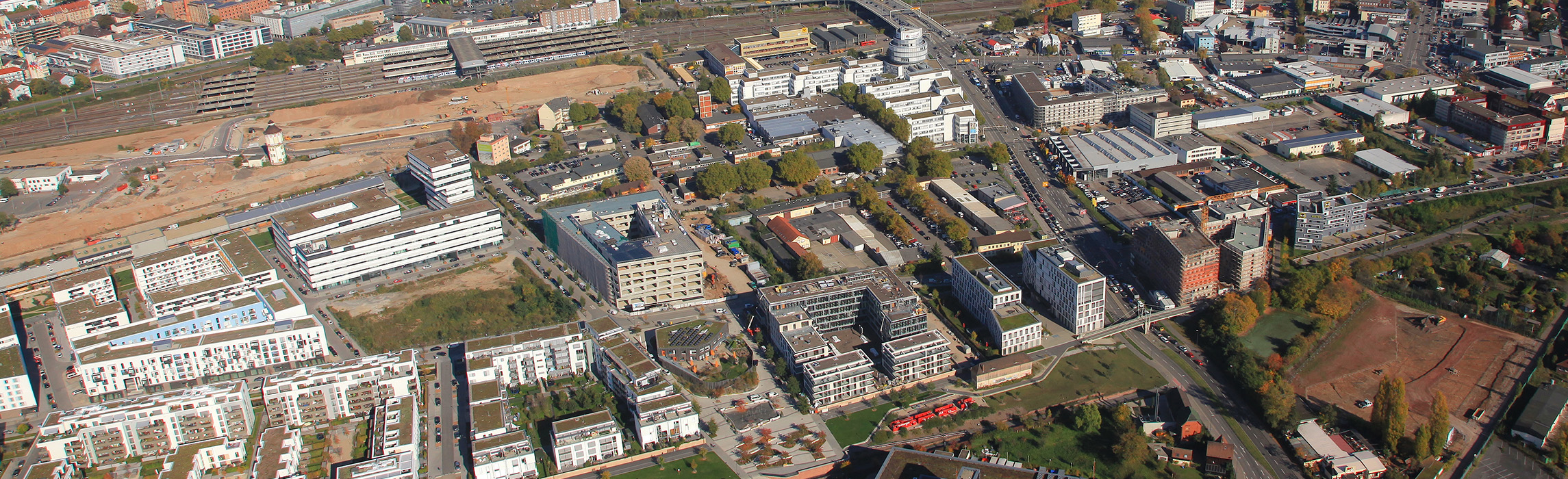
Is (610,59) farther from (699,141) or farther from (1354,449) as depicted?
(1354,449)

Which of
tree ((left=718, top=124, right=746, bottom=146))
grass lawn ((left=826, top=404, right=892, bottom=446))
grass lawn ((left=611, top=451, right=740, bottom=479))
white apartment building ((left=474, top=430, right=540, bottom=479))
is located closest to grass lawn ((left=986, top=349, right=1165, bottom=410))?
grass lawn ((left=826, top=404, right=892, bottom=446))

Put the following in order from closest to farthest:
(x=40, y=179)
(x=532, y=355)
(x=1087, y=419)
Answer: (x=1087, y=419)
(x=532, y=355)
(x=40, y=179)

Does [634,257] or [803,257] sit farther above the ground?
[634,257]

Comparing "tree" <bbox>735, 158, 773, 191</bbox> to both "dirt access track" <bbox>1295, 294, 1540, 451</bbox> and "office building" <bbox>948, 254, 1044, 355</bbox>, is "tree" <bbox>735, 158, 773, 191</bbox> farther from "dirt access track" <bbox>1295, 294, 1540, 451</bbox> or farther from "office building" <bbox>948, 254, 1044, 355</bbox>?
"dirt access track" <bbox>1295, 294, 1540, 451</bbox>

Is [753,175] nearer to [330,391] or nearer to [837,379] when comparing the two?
[837,379]

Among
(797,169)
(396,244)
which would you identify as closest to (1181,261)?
(797,169)

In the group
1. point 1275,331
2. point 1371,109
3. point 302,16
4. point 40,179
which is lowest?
point 1275,331

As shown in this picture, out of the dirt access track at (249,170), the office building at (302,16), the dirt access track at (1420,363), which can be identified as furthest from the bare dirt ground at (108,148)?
the dirt access track at (1420,363)

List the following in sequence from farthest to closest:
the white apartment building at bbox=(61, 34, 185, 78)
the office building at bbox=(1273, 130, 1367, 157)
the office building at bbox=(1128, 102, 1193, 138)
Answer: the white apartment building at bbox=(61, 34, 185, 78), the office building at bbox=(1128, 102, 1193, 138), the office building at bbox=(1273, 130, 1367, 157)
